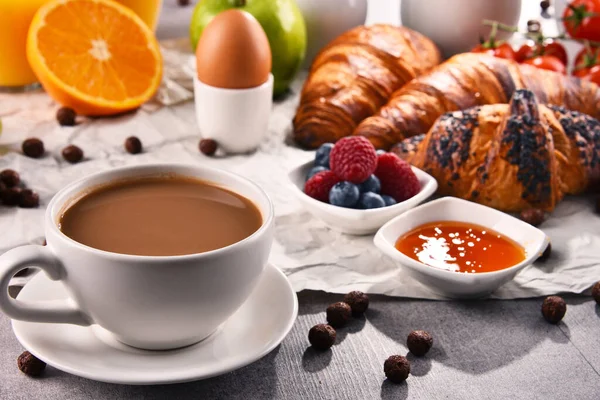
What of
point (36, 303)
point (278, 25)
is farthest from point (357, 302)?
point (278, 25)

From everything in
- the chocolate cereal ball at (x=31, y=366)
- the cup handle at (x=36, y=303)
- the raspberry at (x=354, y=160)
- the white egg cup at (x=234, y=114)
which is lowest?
the white egg cup at (x=234, y=114)

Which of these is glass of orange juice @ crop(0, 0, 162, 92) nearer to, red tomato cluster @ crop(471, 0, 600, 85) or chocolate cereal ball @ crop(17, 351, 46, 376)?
red tomato cluster @ crop(471, 0, 600, 85)

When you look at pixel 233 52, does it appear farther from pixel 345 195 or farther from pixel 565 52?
pixel 565 52

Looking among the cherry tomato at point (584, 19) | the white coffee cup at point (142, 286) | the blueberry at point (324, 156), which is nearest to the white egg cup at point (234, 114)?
the blueberry at point (324, 156)

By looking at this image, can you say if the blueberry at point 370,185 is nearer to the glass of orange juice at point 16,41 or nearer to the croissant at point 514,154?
the croissant at point 514,154

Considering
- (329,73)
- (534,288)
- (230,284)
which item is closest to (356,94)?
(329,73)

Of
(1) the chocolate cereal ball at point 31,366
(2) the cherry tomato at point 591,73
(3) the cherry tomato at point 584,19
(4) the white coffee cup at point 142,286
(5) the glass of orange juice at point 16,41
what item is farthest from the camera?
(3) the cherry tomato at point 584,19

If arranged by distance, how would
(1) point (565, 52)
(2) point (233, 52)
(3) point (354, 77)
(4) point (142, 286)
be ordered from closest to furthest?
(4) point (142, 286) → (2) point (233, 52) → (3) point (354, 77) → (1) point (565, 52)
